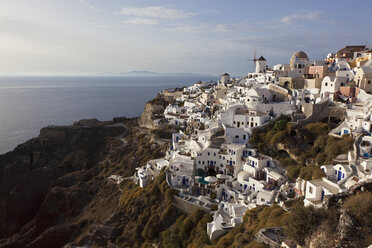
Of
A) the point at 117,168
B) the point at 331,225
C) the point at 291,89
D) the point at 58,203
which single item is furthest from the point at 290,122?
the point at 58,203

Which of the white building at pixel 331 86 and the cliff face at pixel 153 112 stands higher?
the white building at pixel 331 86

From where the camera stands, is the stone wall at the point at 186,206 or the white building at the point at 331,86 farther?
the white building at the point at 331,86

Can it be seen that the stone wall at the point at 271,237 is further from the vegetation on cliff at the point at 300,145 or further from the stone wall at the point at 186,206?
the stone wall at the point at 186,206

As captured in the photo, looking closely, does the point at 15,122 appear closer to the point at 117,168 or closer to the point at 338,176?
the point at 117,168

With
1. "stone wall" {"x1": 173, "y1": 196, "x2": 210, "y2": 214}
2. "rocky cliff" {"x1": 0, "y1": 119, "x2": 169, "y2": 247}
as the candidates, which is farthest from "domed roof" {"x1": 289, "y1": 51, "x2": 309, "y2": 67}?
"stone wall" {"x1": 173, "y1": 196, "x2": 210, "y2": 214}

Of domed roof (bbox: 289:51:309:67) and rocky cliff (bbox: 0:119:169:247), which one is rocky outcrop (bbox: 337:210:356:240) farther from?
domed roof (bbox: 289:51:309:67)

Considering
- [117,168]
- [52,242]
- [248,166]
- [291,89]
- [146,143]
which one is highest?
[291,89]

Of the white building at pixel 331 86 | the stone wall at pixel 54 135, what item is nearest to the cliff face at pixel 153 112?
the stone wall at pixel 54 135

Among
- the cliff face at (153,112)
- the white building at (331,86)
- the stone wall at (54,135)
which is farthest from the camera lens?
the stone wall at (54,135)

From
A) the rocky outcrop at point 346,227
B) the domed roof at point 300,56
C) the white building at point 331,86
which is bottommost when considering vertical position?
the rocky outcrop at point 346,227
